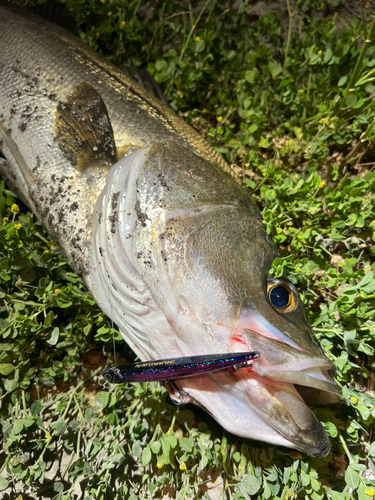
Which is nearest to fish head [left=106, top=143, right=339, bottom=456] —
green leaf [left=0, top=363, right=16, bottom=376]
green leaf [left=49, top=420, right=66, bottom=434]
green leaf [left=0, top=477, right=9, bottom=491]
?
green leaf [left=49, top=420, right=66, bottom=434]

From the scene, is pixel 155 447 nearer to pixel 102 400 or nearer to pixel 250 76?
pixel 102 400

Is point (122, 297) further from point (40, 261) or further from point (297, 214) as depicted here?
point (297, 214)

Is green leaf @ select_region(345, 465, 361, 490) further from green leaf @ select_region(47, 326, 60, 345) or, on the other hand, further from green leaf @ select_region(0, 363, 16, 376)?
green leaf @ select_region(0, 363, 16, 376)

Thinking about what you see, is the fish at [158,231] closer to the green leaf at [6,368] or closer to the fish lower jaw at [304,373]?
the fish lower jaw at [304,373]

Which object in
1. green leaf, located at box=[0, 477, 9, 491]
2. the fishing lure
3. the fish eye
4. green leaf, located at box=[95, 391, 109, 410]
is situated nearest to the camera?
the fishing lure

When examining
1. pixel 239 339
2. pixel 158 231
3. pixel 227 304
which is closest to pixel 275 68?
pixel 158 231

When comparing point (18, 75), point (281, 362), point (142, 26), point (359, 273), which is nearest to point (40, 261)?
point (18, 75)

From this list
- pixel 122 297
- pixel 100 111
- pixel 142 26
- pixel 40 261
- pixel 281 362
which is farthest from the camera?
pixel 142 26

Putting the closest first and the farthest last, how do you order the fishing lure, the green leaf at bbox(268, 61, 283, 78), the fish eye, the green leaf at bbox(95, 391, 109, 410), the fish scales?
the fishing lure → the fish eye → the fish scales → the green leaf at bbox(95, 391, 109, 410) → the green leaf at bbox(268, 61, 283, 78)

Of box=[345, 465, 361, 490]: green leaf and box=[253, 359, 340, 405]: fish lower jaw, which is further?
box=[345, 465, 361, 490]: green leaf
